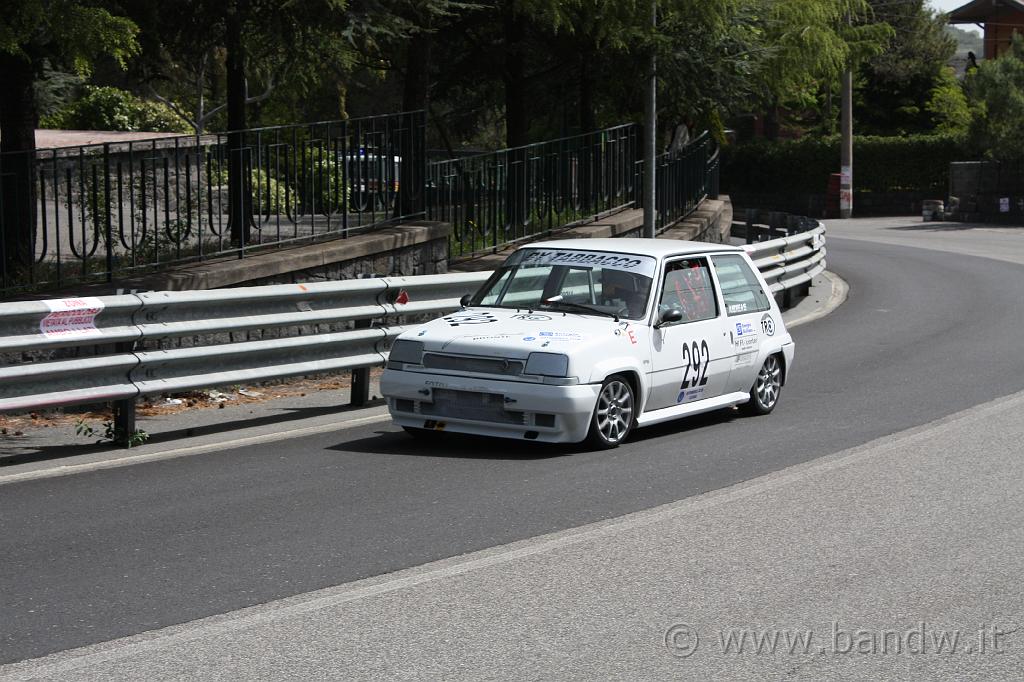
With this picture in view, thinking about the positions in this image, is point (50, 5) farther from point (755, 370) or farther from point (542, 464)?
point (755, 370)

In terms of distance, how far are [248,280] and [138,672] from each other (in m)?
8.77

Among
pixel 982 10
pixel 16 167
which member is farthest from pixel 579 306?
pixel 982 10

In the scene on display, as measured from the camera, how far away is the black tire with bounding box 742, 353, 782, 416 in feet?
38.1

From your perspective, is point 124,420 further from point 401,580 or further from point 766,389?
point 766,389

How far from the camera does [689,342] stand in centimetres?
1076

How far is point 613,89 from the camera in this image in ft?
75.8

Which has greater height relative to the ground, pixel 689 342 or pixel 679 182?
pixel 679 182

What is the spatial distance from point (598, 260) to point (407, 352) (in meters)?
1.72

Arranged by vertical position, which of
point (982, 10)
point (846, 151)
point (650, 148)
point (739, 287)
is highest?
point (982, 10)

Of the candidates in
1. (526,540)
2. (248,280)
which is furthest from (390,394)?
(248,280)

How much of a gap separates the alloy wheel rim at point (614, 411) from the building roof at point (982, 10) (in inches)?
2749

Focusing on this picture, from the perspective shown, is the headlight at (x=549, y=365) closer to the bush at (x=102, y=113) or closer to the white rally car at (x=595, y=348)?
the white rally car at (x=595, y=348)

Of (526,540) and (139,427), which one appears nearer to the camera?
(526,540)

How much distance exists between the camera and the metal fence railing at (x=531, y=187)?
719 inches
